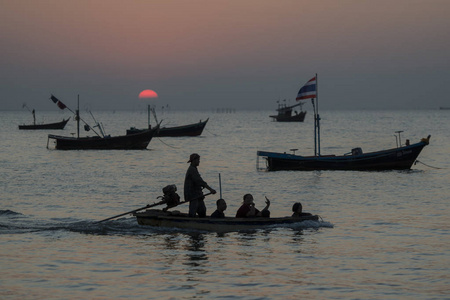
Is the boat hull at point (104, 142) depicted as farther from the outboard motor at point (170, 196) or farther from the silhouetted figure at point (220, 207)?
the silhouetted figure at point (220, 207)

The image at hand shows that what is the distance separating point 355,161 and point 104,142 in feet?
83.7

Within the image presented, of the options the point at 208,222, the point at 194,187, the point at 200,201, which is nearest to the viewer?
the point at 194,187

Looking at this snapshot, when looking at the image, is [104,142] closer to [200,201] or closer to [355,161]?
[355,161]

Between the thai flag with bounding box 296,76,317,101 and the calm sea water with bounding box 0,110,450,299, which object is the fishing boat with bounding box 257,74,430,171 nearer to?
the thai flag with bounding box 296,76,317,101

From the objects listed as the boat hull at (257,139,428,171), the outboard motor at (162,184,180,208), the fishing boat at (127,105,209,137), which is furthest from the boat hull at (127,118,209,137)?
the outboard motor at (162,184,180,208)

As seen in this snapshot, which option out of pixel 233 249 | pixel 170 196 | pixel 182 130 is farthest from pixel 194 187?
pixel 182 130

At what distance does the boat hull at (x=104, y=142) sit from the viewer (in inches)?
2213

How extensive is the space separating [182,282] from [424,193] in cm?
1947

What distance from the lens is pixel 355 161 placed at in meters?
37.9

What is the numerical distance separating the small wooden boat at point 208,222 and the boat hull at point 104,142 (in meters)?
38.5

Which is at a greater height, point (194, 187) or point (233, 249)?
point (194, 187)

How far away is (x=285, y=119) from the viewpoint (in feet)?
553

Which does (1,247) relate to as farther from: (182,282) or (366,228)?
(366,228)

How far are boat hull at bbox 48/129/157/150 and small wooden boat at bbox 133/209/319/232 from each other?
38489 millimetres
